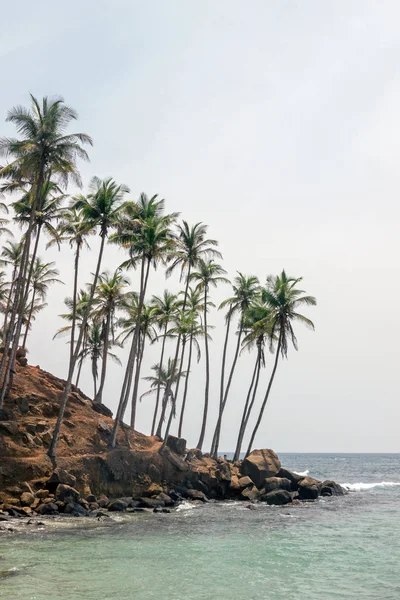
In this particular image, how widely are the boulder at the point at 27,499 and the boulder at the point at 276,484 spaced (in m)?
19.3

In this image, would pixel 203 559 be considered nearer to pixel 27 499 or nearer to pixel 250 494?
pixel 27 499

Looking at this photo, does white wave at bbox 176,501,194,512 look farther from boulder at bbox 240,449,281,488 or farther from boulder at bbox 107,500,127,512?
boulder at bbox 240,449,281,488

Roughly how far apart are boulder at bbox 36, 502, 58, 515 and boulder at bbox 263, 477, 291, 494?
61.2 feet

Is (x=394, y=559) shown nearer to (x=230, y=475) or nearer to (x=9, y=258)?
(x=230, y=475)

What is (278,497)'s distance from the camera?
1553 inches

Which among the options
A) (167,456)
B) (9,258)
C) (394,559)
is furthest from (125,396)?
(394,559)

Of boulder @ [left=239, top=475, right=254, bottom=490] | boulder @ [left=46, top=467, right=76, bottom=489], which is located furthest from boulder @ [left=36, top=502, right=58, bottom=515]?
boulder @ [left=239, top=475, right=254, bottom=490]

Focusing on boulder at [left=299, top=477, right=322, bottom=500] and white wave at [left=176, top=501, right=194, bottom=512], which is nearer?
white wave at [left=176, top=501, right=194, bottom=512]

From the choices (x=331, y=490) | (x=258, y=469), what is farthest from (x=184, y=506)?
(x=331, y=490)

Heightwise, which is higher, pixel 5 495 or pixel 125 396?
pixel 125 396

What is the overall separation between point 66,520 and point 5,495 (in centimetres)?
423

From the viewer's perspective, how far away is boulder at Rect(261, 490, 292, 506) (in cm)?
3947

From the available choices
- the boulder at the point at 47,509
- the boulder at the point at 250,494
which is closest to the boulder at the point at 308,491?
the boulder at the point at 250,494

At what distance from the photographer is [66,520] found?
27.4 meters
